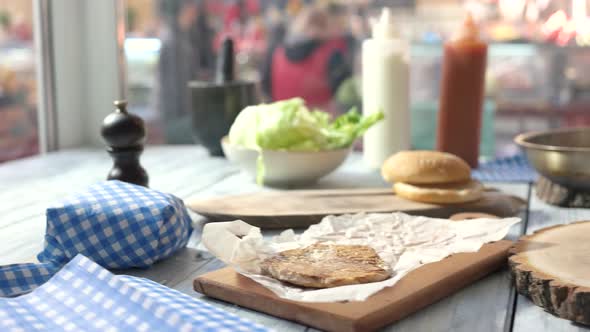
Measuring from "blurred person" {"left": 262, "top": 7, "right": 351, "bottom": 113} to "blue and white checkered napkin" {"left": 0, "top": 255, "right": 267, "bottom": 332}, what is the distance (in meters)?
2.57

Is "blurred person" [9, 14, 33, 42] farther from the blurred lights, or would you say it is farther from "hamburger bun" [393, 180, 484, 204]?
the blurred lights

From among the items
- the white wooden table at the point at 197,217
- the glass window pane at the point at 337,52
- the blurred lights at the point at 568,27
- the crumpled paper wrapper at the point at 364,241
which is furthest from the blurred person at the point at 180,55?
the crumpled paper wrapper at the point at 364,241

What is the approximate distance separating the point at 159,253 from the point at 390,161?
0.44 metres

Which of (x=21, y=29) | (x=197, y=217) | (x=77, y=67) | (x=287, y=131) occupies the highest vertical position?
(x=21, y=29)

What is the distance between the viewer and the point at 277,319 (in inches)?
26.1

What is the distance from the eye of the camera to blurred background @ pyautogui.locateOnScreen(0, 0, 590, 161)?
2207 mm

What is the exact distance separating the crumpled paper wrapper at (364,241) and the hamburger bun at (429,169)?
0.40ft

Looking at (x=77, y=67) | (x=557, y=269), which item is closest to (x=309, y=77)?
(x=77, y=67)

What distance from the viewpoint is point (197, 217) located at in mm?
1073

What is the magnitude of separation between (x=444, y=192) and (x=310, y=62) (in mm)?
2362

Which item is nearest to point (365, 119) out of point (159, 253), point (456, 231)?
point (456, 231)

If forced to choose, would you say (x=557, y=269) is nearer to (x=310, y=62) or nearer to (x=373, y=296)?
(x=373, y=296)

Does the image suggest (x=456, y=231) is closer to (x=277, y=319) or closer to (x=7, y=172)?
(x=277, y=319)

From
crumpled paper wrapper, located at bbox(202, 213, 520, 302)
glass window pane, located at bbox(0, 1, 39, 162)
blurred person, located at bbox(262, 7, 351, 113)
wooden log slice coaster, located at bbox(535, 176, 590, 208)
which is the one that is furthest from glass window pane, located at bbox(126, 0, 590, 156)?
crumpled paper wrapper, located at bbox(202, 213, 520, 302)
